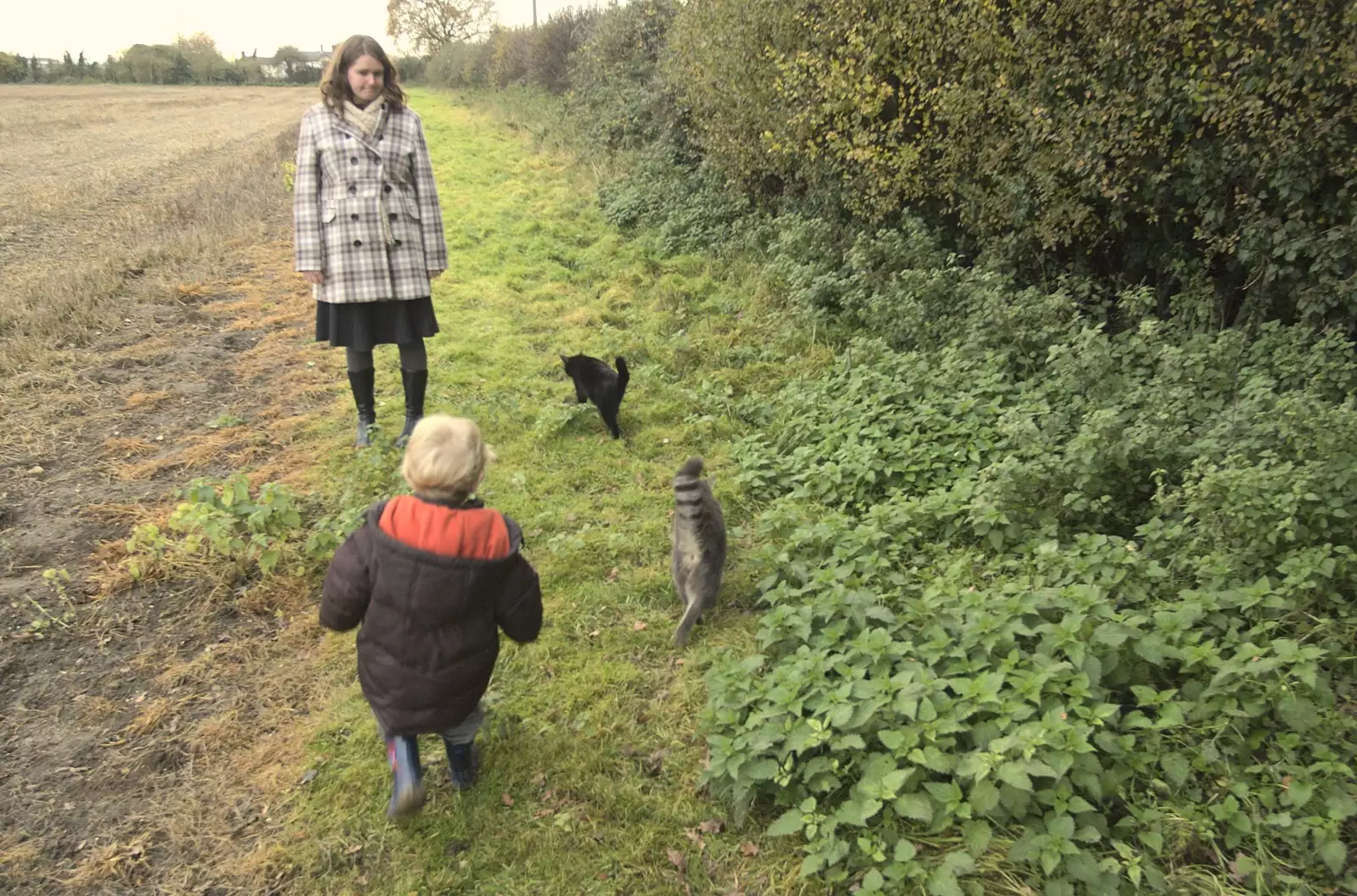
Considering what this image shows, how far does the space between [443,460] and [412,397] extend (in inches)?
116

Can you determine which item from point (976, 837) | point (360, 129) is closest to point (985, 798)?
point (976, 837)

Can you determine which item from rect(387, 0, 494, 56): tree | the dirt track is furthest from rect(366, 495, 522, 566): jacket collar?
rect(387, 0, 494, 56): tree

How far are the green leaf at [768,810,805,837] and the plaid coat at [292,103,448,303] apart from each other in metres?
3.71

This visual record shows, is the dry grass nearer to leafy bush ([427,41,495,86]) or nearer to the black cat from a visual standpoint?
the black cat

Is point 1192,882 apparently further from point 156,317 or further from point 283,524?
point 156,317

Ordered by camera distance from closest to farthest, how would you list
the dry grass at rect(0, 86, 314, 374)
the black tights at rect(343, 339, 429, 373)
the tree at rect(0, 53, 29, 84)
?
the black tights at rect(343, 339, 429, 373)
the dry grass at rect(0, 86, 314, 374)
the tree at rect(0, 53, 29, 84)

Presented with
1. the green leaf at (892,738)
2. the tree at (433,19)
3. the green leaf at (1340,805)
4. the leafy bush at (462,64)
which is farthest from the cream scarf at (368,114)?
the tree at (433,19)

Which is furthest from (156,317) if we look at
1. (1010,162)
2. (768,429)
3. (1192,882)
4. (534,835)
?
(1192,882)

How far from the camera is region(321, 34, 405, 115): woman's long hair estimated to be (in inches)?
172

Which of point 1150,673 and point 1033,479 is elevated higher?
point 1033,479

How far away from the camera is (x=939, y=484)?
4.37 m

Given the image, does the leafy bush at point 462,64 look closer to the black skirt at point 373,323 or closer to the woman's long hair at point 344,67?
the woman's long hair at point 344,67

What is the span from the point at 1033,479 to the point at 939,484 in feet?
2.00

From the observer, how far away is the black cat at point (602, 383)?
18.1 ft
